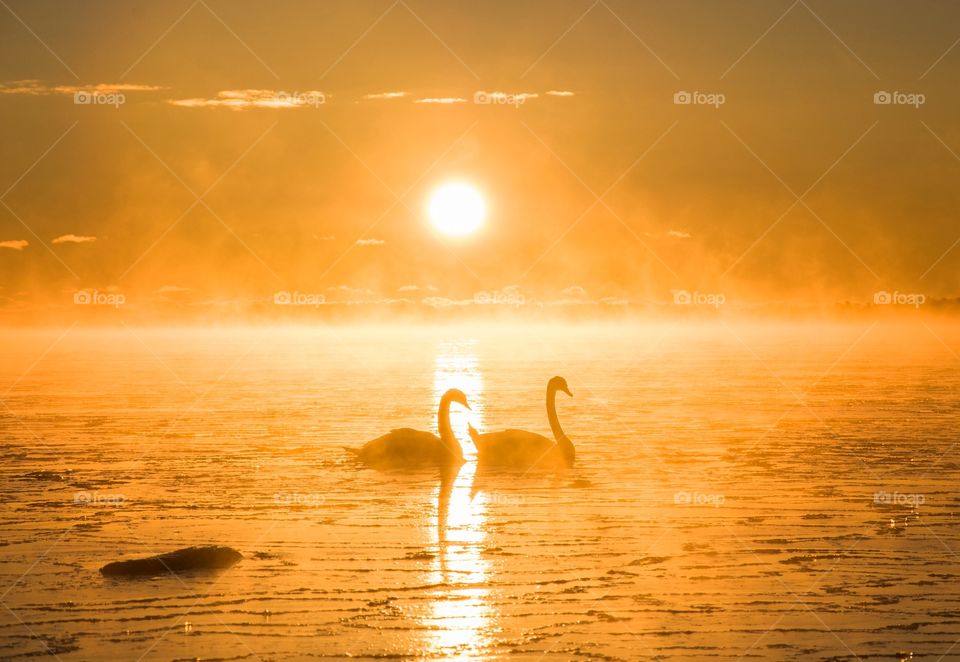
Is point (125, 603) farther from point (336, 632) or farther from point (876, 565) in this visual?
point (876, 565)

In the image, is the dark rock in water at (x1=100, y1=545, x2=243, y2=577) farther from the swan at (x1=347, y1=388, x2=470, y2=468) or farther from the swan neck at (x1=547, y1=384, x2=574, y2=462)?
the swan neck at (x1=547, y1=384, x2=574, y2=462)

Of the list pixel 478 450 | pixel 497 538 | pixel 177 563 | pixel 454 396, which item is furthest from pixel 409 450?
pixel 177 563

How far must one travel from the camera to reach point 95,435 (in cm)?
2652

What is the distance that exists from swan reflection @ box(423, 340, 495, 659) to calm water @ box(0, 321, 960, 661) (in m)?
0.05

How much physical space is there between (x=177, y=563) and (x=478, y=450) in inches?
400

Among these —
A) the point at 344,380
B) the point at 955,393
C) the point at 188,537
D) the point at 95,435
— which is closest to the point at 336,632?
the point at 188,537

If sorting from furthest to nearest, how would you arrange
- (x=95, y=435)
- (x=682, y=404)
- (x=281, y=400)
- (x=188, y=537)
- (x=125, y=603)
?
(x=281, y=400), (x=682, y=404), (x=95, y=435), (x=188, y=537), (x=125, y=603)

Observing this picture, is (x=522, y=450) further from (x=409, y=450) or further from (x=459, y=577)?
(x=459, y=577)

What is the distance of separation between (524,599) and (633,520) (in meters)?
4.51

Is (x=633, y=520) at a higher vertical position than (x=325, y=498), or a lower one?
lower

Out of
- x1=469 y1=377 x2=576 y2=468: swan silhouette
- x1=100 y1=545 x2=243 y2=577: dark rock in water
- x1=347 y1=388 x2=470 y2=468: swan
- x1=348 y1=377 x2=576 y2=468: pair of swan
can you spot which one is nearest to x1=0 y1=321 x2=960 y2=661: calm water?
x1=100 y1=545 x2=243 y2=577: dark rock in water

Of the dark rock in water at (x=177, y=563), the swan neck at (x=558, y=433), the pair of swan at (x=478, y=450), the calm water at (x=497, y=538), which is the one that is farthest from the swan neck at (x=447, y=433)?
the dark rock in water at (x=177, y=563)

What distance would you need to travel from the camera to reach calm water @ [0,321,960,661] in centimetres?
1091

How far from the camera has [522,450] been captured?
73.6ft
